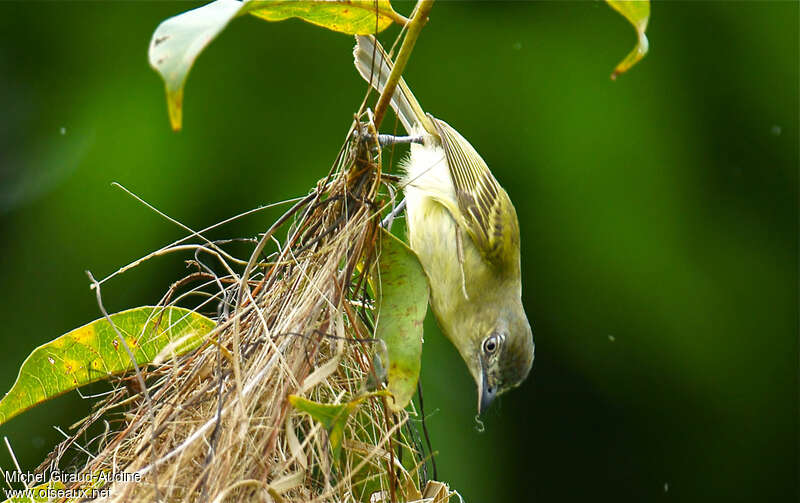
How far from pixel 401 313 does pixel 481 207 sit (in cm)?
118

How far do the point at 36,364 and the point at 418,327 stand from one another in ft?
2.39

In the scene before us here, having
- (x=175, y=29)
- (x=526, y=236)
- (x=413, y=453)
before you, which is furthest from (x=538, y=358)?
(x=175, y=29)

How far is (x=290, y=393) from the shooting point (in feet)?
4.12

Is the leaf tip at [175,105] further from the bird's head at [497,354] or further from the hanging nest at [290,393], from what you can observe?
the bird's head at [497,354]

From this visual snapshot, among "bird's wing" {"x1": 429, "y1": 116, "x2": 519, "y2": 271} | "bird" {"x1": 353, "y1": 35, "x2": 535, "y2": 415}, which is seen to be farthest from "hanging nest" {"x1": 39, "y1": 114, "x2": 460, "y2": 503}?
"bird's wing" {"x1": 429, "y1": 116, "x2": 519, "y2": 271}

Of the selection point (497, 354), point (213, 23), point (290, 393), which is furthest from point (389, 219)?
point (213, 23)

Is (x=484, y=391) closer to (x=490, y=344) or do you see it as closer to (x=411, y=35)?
(x=490, y=344)

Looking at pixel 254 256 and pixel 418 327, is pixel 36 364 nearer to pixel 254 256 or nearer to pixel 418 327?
pixel 254 256

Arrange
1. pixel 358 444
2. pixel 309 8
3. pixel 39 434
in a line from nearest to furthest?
pixel 309 8 → pixel 358 444 → pixel 39 434

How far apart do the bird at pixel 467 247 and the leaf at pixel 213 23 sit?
93 centimetres

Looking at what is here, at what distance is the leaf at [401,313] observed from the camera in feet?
4.13

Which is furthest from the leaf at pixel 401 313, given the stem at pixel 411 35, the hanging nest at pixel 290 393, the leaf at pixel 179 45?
the leaf at pixel 179 45

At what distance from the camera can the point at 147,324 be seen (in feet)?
5.02

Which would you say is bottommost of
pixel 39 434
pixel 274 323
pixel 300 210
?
pixel 39 434
